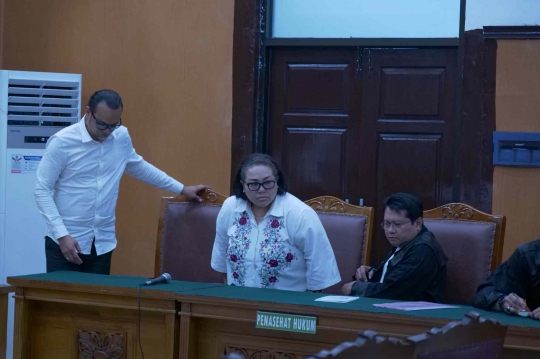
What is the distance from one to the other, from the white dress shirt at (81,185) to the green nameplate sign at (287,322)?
1.23 metres

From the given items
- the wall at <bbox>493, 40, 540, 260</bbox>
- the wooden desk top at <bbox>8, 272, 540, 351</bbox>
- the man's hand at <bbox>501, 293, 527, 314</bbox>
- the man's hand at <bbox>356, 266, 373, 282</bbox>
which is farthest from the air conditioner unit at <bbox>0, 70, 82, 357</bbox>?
the man's hand at <bbox>501, 293, 527, 314</bbox>

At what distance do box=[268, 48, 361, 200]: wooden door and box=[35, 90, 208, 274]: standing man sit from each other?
4.77 ft

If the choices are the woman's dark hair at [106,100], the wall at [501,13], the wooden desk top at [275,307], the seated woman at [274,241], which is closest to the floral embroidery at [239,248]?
the seated woman at [274,241]

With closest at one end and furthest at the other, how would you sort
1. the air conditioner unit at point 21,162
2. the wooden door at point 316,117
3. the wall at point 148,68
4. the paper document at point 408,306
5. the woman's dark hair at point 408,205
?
the paper document at point 408,306 < the woman's dark hair at point 408,205 < the air conditioner unit at point 21,162 < the wooden door at point 316,117 < the wall at point 148,68

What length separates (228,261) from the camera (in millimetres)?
3480

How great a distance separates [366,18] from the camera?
15.8 ft

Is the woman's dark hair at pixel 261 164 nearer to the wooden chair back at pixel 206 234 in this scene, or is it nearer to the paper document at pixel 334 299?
the wooden chair back at pixel 206 234

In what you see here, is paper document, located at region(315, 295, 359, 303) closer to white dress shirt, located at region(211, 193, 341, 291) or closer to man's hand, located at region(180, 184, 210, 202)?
white dress shirt, located at region(211, 193, 341, 291)

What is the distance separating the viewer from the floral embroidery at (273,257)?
3338 mm

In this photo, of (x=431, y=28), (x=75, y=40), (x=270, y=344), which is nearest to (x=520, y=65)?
(x=431, y=28)

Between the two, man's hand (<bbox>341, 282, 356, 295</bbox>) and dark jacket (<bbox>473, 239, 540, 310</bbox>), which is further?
man's hand (<bbox>341, 282, 356, 295</bbox>)

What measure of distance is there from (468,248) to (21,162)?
2795mm

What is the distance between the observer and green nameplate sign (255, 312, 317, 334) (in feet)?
8.58

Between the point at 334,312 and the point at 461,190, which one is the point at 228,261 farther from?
the point at 461,190
